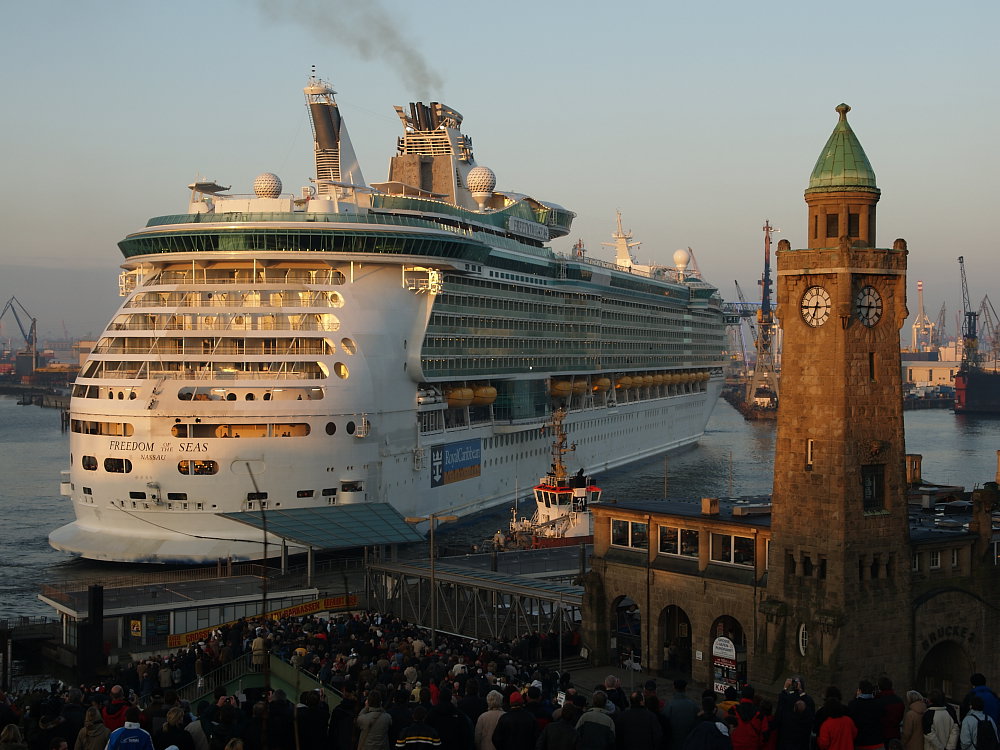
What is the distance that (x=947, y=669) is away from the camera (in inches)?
1118

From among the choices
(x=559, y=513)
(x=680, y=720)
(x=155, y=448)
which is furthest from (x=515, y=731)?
(x=559, y=513)

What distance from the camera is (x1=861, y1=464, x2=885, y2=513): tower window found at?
26906 mm

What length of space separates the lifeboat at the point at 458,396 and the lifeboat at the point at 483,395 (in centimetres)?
118

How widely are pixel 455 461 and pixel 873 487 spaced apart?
1417 inches

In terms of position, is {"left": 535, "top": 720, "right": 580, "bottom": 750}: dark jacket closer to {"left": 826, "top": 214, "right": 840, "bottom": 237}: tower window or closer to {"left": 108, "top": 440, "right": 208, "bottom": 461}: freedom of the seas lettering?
{"left": 826, "top": 214, "right": 840, "bottom": 237}: tower window

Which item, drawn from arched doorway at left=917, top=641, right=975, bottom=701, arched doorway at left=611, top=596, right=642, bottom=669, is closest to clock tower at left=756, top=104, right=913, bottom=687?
arched doorway at left=917, top=641, right=975, bottom=701

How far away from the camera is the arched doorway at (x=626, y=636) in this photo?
101 feet

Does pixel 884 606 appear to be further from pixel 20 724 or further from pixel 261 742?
pixel 20 724

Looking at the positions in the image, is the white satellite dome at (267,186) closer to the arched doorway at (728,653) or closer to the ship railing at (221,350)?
A: the ship railing at (221,350)

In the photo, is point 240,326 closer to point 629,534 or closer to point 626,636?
point 629,534

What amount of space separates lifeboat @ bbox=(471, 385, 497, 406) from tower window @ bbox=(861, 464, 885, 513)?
3865cm

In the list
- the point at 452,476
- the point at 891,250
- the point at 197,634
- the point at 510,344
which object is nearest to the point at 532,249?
the point at 510,344

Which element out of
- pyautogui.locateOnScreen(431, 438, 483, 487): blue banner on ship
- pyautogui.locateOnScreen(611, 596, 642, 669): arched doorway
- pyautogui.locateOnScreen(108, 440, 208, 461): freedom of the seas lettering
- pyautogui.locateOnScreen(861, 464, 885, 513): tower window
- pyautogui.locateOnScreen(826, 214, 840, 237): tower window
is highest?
pyautogui.locateOnScreen(826, 214, 840, 237): tower window

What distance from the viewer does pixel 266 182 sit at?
56.0 meters
